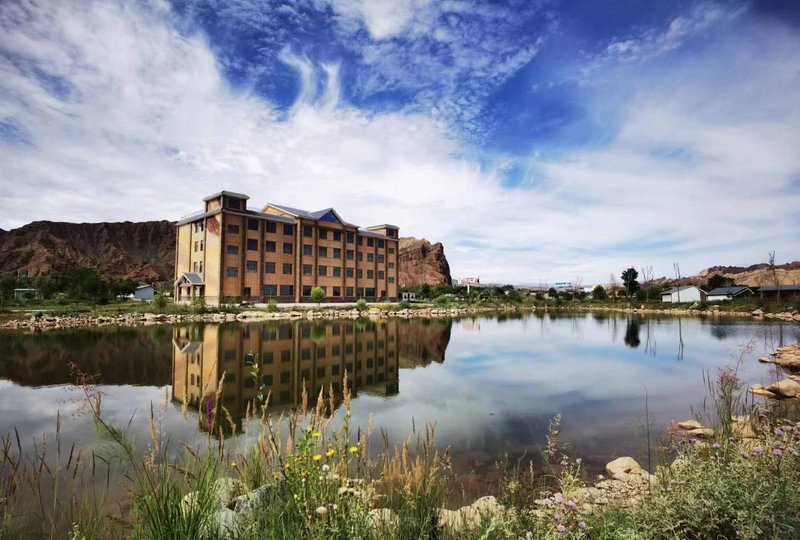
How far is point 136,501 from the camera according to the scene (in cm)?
311

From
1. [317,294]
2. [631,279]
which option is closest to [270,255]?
[317,294]

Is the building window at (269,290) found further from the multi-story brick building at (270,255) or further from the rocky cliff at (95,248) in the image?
the rocky cliff at (95,248)

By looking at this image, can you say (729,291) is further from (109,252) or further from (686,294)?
(109,252)

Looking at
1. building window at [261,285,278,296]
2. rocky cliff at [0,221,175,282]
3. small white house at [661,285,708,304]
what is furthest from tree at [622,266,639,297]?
rocky cliff at [0,221,175,282]

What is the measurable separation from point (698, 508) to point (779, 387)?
11502 mm

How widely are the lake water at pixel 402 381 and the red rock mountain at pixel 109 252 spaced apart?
13545 centimetres

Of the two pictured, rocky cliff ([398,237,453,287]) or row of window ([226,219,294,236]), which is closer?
row of window ([226,219,294,236])

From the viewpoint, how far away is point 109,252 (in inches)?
5920

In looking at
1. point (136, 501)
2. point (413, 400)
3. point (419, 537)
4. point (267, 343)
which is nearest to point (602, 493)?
point (419, 537)

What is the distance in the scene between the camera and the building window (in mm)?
51719

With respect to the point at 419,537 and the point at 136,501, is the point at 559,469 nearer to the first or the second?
the point at 419,537

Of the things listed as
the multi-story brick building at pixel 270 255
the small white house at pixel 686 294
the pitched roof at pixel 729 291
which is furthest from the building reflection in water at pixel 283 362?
the small white house at pixel 686 294

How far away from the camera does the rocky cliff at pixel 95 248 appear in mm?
128625

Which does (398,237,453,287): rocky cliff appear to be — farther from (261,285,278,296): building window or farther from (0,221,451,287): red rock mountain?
(261,285,278,296): building window
